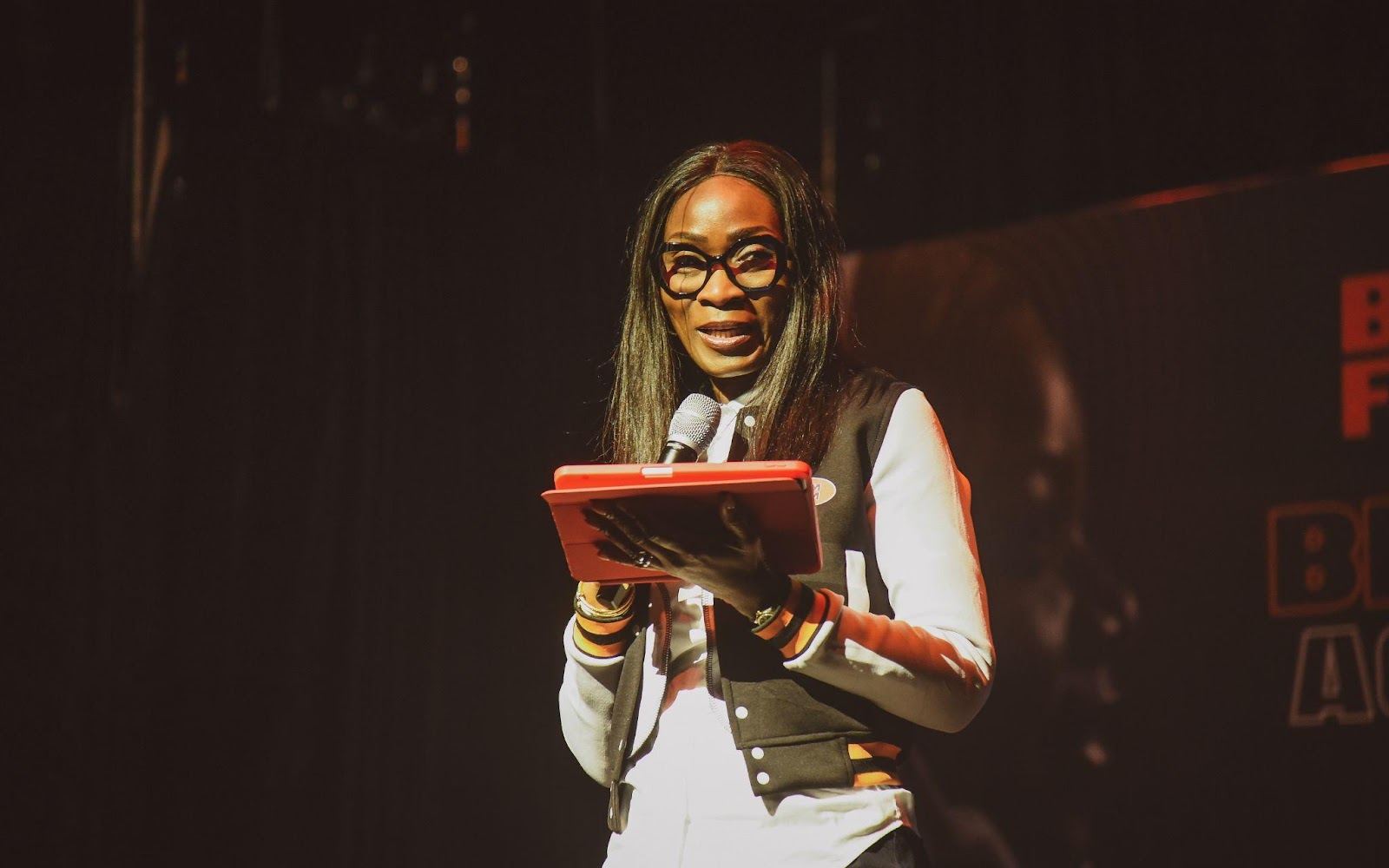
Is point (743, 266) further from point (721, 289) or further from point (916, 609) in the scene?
point (916, 609)

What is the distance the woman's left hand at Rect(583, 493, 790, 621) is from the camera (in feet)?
4.62

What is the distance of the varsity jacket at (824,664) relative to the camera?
149cm

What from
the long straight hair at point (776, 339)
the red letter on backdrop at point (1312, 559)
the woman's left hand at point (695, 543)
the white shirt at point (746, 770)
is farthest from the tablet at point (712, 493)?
the red letter on backdrop at point (1312, 559)

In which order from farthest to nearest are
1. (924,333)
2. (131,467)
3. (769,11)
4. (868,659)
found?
(769,11) < (924,333) < (131,467) < (868,659)

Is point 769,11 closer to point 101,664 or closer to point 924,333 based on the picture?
point 924,333

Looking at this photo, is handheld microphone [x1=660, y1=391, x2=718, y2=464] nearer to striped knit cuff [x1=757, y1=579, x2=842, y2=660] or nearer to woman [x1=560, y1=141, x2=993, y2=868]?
woman [x1=560, y1=141, x2=993, y2=868]

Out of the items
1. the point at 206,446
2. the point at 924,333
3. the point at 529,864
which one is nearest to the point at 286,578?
the point at 206,446

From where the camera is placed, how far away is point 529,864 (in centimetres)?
378

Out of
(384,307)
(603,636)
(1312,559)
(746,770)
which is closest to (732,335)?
(603,636)

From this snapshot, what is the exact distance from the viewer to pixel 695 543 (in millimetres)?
1418

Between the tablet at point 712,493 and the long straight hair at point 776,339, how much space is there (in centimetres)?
26

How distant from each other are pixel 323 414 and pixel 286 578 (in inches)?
16.5

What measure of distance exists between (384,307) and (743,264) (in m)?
2.20

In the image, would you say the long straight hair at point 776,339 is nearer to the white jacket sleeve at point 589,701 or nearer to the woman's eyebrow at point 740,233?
the woman's eyebrow at point 740,233
